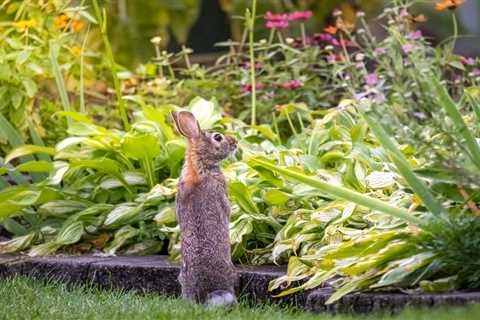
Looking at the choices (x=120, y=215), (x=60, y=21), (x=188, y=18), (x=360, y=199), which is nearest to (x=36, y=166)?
(x=120, y=215)

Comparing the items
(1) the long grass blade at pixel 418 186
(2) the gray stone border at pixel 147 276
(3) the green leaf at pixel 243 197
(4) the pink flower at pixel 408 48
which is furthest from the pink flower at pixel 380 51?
(1) the long grass blade at pixel 418 186

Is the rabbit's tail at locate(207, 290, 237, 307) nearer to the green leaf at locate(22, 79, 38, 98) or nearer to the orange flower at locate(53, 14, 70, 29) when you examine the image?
the green leaf at locate(22, 79, 38, 98)

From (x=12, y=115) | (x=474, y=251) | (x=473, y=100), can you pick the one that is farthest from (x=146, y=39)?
(x=474, y=251)

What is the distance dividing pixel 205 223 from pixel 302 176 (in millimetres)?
624

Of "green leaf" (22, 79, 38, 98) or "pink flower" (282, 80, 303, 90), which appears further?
"pink flower" (282, 80, 303, 90)

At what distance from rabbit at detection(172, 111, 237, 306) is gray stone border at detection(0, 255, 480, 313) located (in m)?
0.18

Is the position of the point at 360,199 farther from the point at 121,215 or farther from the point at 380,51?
the point at 380,51

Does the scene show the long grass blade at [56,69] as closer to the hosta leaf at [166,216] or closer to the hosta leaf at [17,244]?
the hosta leaf at [17,244]

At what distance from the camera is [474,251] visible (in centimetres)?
419

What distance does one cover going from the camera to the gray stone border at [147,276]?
448 centimetres

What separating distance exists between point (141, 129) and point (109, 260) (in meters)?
1.05

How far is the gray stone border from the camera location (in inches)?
176

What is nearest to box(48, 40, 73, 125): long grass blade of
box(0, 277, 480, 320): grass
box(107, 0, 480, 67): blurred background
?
box(0, 277, 480, 320): grass

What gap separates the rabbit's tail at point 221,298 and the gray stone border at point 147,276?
21 cm
